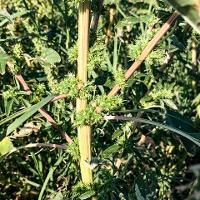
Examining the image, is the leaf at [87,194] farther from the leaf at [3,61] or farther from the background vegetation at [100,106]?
the leaf at [3,61]

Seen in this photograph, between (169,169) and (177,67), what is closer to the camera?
(169,169)

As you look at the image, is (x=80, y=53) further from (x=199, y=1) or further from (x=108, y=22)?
(x=108, y=22)

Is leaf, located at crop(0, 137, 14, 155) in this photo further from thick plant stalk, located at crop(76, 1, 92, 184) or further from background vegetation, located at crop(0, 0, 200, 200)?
thick plant stalk, located at crop(76, 1, 92, 184)

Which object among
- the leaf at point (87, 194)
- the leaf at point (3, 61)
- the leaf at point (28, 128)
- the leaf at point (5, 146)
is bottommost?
the leaf at point (87, 194)

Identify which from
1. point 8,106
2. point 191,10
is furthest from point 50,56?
point 191,10

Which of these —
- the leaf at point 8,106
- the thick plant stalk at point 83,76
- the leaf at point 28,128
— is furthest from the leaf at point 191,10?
the leaf at point 28,128

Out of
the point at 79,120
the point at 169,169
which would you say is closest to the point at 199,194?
the point at 79,120

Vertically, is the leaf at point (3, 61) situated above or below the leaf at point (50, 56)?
below
